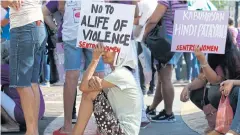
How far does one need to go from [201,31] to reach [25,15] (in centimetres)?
154

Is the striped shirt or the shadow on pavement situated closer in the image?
the shadow on pavement

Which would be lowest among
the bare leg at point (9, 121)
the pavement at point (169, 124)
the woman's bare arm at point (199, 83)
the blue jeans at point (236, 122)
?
the pavement at point (169, 124)

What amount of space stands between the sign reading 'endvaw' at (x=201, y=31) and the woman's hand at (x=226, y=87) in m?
0.28

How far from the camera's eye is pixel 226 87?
4.35 metres

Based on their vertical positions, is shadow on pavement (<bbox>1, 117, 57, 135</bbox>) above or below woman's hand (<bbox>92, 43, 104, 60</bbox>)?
below

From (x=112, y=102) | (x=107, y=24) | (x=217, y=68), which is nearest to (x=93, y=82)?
(x=112, y=102)

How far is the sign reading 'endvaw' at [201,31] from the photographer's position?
4.52 meters

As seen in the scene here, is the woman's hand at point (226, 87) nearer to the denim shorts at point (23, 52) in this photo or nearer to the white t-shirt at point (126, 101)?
the white t-shirt at point (126, 101)

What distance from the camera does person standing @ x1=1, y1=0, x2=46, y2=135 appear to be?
4.25m

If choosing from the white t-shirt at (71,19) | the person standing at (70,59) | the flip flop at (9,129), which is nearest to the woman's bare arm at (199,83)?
the person standing at (70,59)

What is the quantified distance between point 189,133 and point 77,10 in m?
1.65

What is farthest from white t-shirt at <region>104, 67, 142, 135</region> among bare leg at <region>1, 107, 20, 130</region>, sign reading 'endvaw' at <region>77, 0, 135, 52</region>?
bare leg at <region>1, 107, 20, 130</region>

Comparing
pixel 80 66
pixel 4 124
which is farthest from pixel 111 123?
pixel 4 124

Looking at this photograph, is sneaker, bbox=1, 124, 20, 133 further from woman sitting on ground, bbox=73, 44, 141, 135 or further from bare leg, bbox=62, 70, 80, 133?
woman sitting on ground, bbox=73, 44, 141, 135
